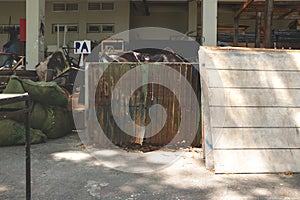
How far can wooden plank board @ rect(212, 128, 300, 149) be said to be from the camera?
392 centimetres

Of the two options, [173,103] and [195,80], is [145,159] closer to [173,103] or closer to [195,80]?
[173,103]

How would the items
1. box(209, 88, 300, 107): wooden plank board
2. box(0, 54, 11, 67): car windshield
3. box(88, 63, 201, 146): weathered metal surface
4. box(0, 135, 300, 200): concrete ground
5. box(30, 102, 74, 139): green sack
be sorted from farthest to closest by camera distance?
box(0, 54, 11, 67): car windshield, box(30, 102, 74, 139): green sack, box(88, 63, 201, 146): weathered metal surface, box(209, 88, 300, 107): wooden plank board, box(0, 135, 300, 200): concrete ground

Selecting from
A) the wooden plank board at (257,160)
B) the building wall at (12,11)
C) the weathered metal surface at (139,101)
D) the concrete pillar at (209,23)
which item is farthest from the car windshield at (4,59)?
the wooden plank board at (257,160)

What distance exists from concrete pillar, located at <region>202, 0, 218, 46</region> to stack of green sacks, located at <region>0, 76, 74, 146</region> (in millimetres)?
4575

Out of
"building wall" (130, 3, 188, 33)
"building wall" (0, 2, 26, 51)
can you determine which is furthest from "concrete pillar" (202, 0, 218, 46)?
"building wall" (0, 2, 26, 51)

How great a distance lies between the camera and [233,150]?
388cm

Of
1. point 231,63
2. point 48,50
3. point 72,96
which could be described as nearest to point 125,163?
point 231,63

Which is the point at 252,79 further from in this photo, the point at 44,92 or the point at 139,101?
the point at 44,92

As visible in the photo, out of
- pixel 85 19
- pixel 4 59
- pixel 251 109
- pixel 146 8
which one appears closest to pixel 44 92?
pixel 251 109

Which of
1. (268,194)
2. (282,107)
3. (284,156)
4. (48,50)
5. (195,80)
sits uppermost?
(48,50)

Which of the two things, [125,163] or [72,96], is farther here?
[72,96]

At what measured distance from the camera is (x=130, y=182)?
11.3ft

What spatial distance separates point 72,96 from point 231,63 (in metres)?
3.38

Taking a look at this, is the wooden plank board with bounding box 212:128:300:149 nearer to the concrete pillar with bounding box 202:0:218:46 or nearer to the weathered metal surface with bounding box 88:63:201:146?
the weathered metal surface with bounding box 88:63:201:146
